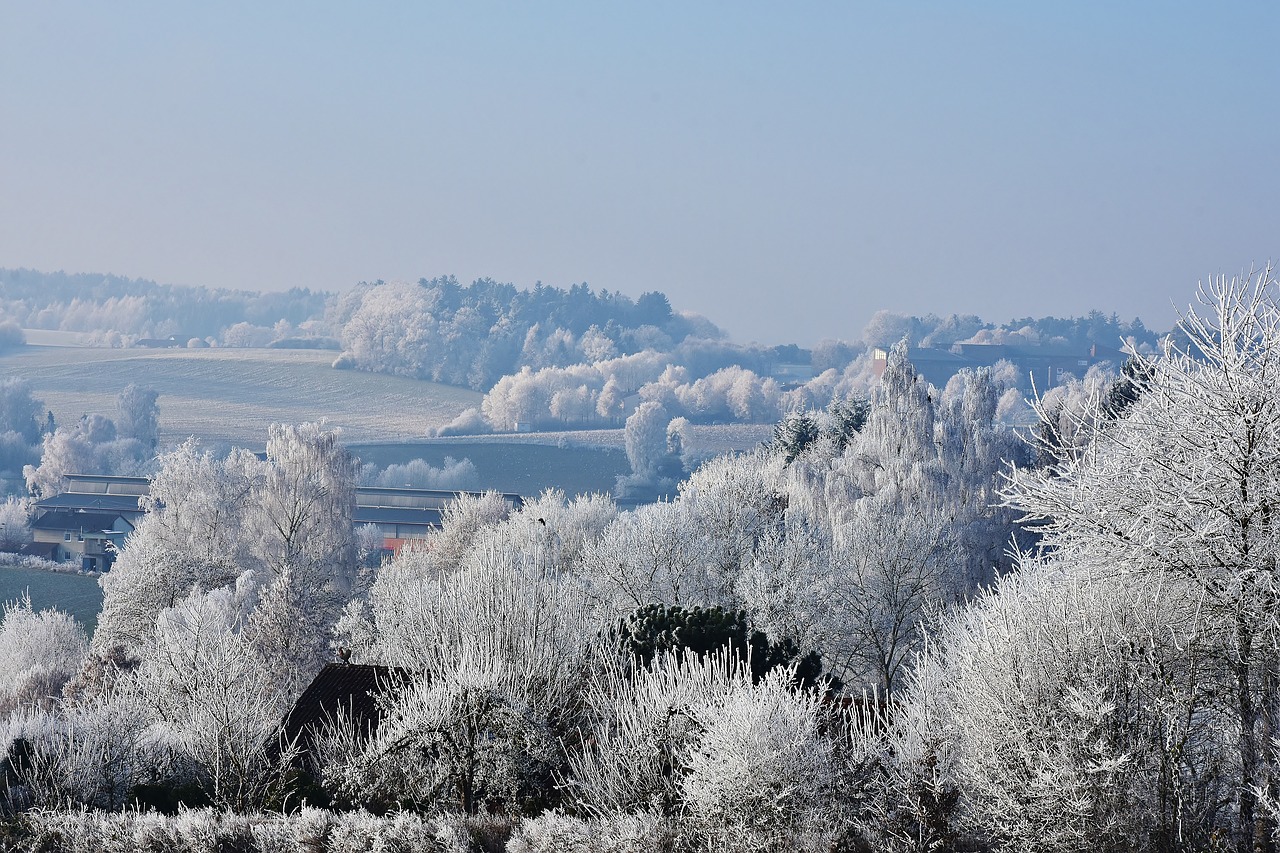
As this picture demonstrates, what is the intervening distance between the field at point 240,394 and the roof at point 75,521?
3013 inches

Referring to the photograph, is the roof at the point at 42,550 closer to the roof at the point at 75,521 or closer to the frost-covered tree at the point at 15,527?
the roof at the point at 75,521

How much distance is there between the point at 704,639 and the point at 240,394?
174m

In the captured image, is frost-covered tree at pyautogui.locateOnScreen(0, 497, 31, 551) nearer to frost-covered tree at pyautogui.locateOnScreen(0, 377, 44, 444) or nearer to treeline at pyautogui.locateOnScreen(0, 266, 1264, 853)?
treeline at pyautogui.locateOnScreen(0, 266, 1264, 853)

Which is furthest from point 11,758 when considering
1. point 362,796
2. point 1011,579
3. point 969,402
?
point 969,402

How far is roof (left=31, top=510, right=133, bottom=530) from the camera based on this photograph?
78188mm

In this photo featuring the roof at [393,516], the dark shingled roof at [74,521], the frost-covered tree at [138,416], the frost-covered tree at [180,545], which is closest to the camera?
the frost-covered tree at [180,545]

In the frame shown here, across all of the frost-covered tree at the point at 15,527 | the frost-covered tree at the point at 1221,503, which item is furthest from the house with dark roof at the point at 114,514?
the frost-covered tree at the point at 1221,503

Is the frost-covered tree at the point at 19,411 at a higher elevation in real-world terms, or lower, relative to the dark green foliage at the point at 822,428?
lower

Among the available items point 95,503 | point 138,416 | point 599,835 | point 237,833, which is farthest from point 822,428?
point 138,416

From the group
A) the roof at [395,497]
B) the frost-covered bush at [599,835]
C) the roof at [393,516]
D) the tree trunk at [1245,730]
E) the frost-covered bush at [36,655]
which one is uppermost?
the tree trunk at [1245,730]

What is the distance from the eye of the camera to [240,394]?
185 meters

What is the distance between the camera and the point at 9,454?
5300 inches

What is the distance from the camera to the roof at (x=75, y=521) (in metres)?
78.2

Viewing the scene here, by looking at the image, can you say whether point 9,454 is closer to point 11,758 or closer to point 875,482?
→ point 875,482
